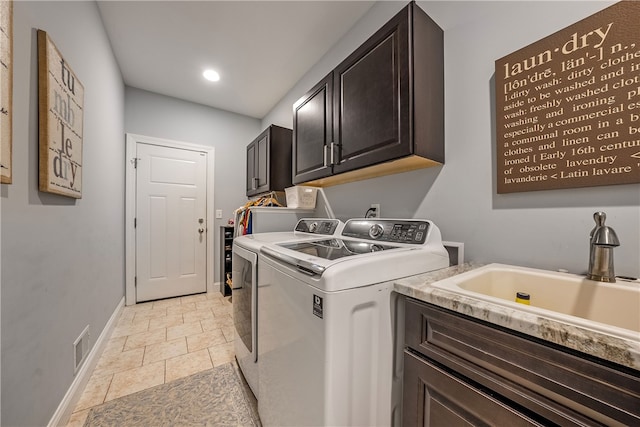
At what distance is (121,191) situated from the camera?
2.73 meters

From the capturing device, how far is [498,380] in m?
0.57

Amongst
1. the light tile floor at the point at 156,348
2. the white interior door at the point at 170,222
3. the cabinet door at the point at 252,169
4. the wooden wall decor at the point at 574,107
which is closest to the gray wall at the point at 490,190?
the wooden wall decor at the point at 574,107

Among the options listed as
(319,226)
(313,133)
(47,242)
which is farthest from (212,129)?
(47,242)

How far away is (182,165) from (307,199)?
6.51 feet

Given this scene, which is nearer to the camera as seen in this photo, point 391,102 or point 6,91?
point 6,91

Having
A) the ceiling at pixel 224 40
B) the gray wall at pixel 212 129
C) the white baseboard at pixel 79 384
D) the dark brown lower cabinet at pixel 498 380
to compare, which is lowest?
the white baseboard at pixel 79 384

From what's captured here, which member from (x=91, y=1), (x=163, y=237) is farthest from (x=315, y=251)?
(x=163, y=237)

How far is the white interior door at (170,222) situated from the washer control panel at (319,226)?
200cm

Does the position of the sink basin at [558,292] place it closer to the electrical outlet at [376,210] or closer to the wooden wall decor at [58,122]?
the electrical outlet at [376,210]

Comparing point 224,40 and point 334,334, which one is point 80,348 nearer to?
point 334,334

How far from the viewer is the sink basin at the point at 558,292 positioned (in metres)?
0.69

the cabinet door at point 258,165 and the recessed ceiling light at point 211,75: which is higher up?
the recessed ceiling light at point 211,75

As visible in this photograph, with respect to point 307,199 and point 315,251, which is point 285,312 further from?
point 307,199

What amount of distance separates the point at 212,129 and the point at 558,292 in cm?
380
